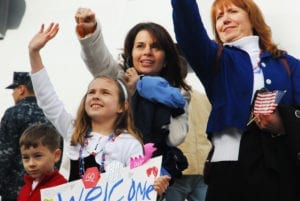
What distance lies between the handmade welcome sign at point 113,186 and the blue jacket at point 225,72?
237 millimetres

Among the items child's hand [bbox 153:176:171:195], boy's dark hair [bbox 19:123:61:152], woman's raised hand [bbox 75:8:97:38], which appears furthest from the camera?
boy's dark hair [bbox 19:123:61:152]

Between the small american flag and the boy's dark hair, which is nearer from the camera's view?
the small american flag

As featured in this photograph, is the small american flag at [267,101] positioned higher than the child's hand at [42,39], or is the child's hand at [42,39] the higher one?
the child's hand at [42,39]

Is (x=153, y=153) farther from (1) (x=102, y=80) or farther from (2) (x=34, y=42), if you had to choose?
(2) (x=34, y=42)

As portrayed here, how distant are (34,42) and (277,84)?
0.90 m

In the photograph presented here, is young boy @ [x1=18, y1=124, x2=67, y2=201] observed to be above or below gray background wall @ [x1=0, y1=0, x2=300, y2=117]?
below

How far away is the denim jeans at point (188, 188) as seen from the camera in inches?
96.2

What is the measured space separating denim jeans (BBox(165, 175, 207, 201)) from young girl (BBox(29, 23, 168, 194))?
497 mm

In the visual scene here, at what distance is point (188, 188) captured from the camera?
8.25 ft

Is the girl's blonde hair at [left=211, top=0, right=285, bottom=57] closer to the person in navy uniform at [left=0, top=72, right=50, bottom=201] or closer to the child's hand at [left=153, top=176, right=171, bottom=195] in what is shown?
the child's hand at [left=153, top=176, right=171, bottom=195]

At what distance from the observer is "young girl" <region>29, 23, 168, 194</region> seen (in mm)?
1964

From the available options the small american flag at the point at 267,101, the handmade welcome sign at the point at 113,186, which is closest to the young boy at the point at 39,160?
the handmade welcome sign at the point at 113,186

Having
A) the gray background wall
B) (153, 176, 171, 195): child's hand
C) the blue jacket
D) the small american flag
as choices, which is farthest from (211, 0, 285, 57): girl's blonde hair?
the gray background wall

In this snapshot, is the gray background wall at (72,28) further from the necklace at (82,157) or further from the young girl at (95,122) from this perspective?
the necklace at (82,157)
